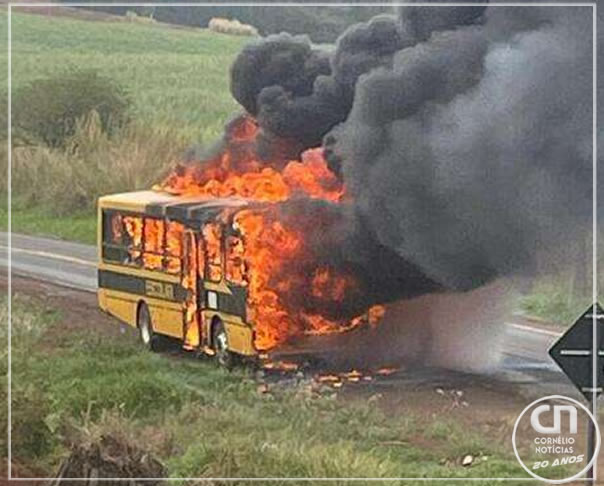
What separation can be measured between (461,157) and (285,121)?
673 mm

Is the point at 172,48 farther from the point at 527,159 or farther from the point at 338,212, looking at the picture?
A: the point at 527,159

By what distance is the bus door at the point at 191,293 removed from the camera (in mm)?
6016

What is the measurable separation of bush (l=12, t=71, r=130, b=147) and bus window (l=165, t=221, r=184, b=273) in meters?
0.46

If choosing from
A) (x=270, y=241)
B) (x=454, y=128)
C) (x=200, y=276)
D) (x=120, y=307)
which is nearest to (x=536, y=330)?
(x=454, y=128)

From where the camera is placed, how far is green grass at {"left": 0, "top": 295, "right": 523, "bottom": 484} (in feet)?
19.5

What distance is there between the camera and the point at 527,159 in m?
5.80

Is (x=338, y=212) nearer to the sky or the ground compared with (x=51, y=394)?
nearer to the sky

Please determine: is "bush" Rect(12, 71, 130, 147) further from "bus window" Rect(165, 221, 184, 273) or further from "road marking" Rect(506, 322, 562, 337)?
"road marking" Rect(506, 322, 562, 337)

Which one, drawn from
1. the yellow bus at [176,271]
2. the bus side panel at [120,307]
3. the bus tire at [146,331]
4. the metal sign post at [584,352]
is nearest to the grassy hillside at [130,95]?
the yellow bus at [176,271]

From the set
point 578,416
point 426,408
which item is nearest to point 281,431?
point 426,408

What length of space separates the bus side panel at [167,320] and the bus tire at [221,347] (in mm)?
143

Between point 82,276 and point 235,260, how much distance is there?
2.07 ft

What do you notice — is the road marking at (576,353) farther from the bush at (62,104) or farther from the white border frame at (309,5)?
the bush at (62,104)

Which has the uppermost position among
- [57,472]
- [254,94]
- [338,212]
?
[254,94]
